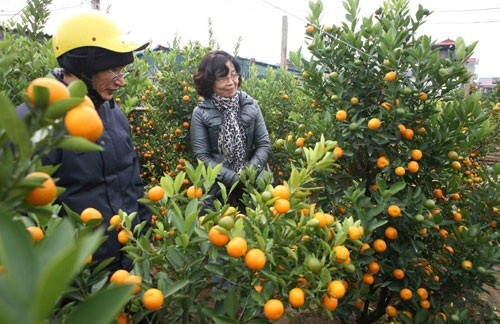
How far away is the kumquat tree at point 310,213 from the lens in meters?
0.54

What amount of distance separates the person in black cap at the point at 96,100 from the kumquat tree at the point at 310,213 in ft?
0.45

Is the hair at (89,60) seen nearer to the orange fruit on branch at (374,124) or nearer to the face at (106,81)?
the face at (106,81)

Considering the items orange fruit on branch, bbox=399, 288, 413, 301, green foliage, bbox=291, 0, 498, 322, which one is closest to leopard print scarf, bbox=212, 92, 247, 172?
green foliage, bbox=291, 0, 498, 322

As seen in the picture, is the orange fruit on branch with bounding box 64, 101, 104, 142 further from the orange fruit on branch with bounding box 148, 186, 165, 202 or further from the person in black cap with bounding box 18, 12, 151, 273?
the person in black cap with bounding box 18, 12, 151, 273

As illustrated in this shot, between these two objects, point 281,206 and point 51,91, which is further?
point 281,206

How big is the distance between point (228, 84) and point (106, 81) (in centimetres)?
127

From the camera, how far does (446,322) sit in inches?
87.0

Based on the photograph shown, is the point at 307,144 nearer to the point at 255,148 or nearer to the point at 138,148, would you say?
the point at 255,148

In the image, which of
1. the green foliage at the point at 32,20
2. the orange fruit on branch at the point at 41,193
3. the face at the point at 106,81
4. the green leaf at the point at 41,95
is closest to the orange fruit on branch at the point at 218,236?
the orange fruit on branch at the point at 41,193

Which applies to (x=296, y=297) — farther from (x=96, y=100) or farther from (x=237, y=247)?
(x=96, y=100)

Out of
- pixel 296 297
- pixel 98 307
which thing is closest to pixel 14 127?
pixel 98 307

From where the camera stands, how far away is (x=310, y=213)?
1.37 metres

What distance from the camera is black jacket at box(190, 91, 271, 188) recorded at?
2939 millimetres

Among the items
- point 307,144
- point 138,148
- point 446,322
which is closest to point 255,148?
point 307,144
